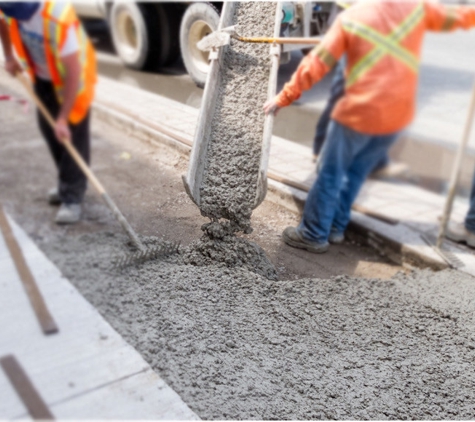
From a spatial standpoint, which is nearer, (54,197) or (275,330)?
(275,330)

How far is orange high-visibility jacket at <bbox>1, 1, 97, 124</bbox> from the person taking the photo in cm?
170

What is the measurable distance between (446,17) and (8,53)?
1.67 m

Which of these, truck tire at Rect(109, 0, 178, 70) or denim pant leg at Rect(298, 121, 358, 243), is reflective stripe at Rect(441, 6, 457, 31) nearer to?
denim pant leg at Rect(298, 121, 358, 243)

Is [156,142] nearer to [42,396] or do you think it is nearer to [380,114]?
[380,114]

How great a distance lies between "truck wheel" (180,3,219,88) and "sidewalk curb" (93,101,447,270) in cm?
24

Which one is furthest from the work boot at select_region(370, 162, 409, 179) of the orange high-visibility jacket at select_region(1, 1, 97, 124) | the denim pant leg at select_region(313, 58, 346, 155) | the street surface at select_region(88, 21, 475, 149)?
the orange high-visibility jacket at select_region(1, 1, 97, 124)

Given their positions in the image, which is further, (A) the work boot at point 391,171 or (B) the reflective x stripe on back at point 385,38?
(A) the work boot at point 391,171

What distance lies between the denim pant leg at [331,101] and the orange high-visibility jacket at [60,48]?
3.11 ft

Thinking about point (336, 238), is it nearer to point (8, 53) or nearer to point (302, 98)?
point (302, 98)

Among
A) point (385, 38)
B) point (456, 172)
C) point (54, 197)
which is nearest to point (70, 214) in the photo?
point (54, 197)

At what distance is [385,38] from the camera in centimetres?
159

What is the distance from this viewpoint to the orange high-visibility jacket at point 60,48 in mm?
1697

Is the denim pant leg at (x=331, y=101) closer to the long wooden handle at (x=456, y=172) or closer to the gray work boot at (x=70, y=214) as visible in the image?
the long wooden handle at (x=456, y=172)

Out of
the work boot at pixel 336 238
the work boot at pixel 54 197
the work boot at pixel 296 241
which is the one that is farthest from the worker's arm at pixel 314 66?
the work boot at pixel 54 197
